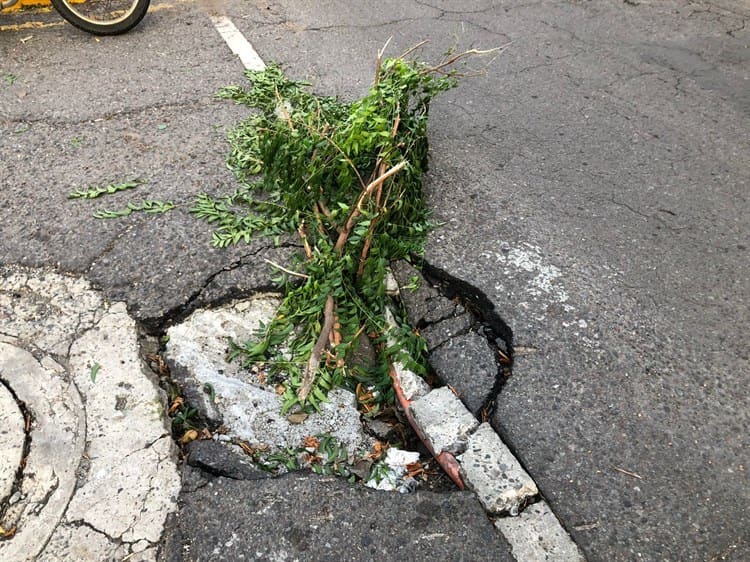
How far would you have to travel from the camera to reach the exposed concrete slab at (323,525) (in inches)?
84.5

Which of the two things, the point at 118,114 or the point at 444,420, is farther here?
the point at 118,114

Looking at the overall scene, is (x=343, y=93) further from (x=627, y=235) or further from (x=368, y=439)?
(x=368, y=439)

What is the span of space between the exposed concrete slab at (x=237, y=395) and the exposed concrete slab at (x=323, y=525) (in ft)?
0.94

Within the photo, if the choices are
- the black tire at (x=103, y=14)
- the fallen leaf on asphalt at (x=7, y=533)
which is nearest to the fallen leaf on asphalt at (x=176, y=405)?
the fallen leaf on asphalt at (x=7, y=533)

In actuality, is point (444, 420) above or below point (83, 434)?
below

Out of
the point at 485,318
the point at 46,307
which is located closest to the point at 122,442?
the point at 46,307

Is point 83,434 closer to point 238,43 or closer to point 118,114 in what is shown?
point 118,114

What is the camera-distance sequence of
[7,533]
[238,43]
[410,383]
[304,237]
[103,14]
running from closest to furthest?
[7,533] → [410,383] → [304,237] → [238,43] → [103,14]

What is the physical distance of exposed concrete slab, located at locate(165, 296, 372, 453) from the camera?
2.62 metres

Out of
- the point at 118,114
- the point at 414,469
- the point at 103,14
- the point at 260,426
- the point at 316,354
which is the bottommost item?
the point at 414,469

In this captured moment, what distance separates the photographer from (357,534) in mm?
2205

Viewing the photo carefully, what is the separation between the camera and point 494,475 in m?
2.40

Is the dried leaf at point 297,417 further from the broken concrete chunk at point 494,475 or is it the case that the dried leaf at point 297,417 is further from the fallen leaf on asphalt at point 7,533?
the fallen leaf on asphalt at point 7,533

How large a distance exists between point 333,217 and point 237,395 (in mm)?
975
